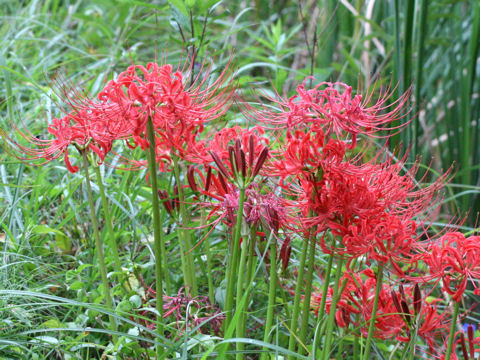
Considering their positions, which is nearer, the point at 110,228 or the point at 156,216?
the point at 156,216

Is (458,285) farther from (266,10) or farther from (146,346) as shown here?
(266,10)

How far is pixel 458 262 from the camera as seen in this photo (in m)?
1.17

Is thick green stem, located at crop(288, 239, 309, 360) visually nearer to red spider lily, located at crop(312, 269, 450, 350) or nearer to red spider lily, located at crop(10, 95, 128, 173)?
red spider lily, located at crop(312, 269, 450, 350)

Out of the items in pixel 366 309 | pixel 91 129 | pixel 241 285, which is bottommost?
pixel 366 309

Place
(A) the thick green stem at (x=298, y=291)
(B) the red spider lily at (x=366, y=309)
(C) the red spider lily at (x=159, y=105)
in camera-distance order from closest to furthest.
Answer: (C) the red spider lily at (x=159, y=105), (A) the thick green stem at (x=298, y=291), (B) the red spider lily at (x=366, y=309)

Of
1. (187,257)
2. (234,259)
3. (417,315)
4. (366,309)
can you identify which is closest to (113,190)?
(187,257)

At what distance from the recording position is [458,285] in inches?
46.1

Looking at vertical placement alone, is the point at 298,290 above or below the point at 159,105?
below

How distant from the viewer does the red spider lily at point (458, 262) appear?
1151 mm

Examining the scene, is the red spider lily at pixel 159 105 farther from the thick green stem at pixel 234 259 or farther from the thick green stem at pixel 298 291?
the thick green stem at pixel 298 291

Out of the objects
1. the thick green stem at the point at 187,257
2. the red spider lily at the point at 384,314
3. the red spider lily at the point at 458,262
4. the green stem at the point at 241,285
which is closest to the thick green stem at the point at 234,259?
the green stem at the point at 241,285

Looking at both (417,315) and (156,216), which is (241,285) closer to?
(156,216)

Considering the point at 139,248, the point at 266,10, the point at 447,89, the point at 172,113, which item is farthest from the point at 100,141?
the point at 266,10

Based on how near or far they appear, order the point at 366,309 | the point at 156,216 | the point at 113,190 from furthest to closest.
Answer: the point at 113,190 < the point at 366,309 < the point at 156,216
